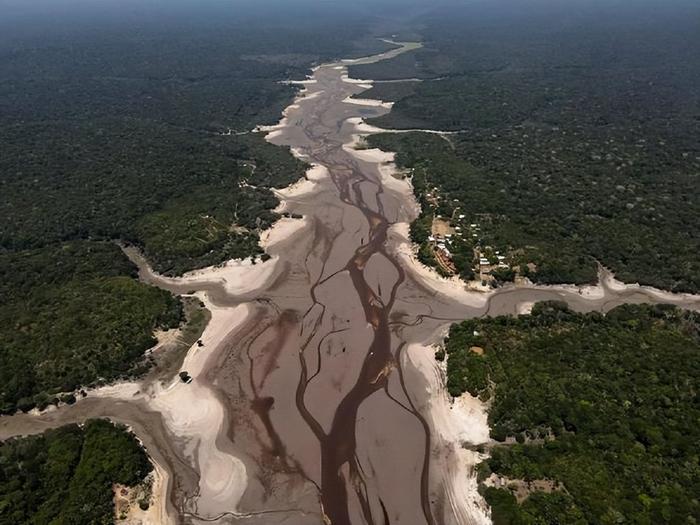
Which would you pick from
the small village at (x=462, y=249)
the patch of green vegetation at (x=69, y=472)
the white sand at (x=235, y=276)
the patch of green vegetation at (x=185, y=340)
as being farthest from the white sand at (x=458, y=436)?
the white sand at (x=235, y=276)

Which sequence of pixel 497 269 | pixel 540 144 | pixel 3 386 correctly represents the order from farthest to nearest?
pixel 540 144
pixel 497 269
pixel 3 386

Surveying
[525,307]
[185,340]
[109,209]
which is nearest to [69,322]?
[185,340]

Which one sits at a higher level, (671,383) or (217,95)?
(671,383)

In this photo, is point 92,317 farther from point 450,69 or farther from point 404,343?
point 450,69

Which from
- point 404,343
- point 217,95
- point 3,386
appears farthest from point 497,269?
point 217,95

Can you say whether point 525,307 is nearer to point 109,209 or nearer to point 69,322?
point 69,322

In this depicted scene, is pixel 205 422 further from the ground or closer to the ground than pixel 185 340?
further from the ground

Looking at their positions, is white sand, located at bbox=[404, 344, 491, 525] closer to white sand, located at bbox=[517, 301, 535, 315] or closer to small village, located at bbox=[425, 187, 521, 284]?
white sand, located at bbox=[517, 301, 535, 315]
